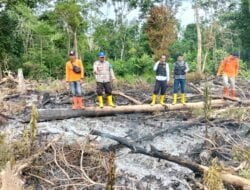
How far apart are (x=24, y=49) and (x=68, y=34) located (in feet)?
7.73

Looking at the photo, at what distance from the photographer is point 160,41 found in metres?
25.8

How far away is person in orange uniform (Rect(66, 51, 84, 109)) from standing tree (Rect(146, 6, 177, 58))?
50.8 feet

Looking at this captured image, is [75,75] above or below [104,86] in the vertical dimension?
above

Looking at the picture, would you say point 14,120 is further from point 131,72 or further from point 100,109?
point 131,72

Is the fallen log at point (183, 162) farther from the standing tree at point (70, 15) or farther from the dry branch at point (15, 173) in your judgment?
the standing tree at point (70, 15)

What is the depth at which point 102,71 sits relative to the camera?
10180 millimetres

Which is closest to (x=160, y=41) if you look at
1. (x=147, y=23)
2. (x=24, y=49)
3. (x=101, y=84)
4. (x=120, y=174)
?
(x=147, y=23)

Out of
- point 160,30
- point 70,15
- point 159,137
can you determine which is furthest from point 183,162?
point 160,30

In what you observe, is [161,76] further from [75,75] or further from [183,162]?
[183,162]

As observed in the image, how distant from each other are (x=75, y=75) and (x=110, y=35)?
17.8m

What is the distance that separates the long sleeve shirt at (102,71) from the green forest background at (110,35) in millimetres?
11283

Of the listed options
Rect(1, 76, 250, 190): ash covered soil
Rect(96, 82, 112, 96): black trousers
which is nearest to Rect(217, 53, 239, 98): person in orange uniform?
Rect(1, 76, 250, 190): ash covered soil

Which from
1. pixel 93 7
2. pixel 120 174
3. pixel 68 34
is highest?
pixel 93 7

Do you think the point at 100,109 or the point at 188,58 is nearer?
the point at 100,109
